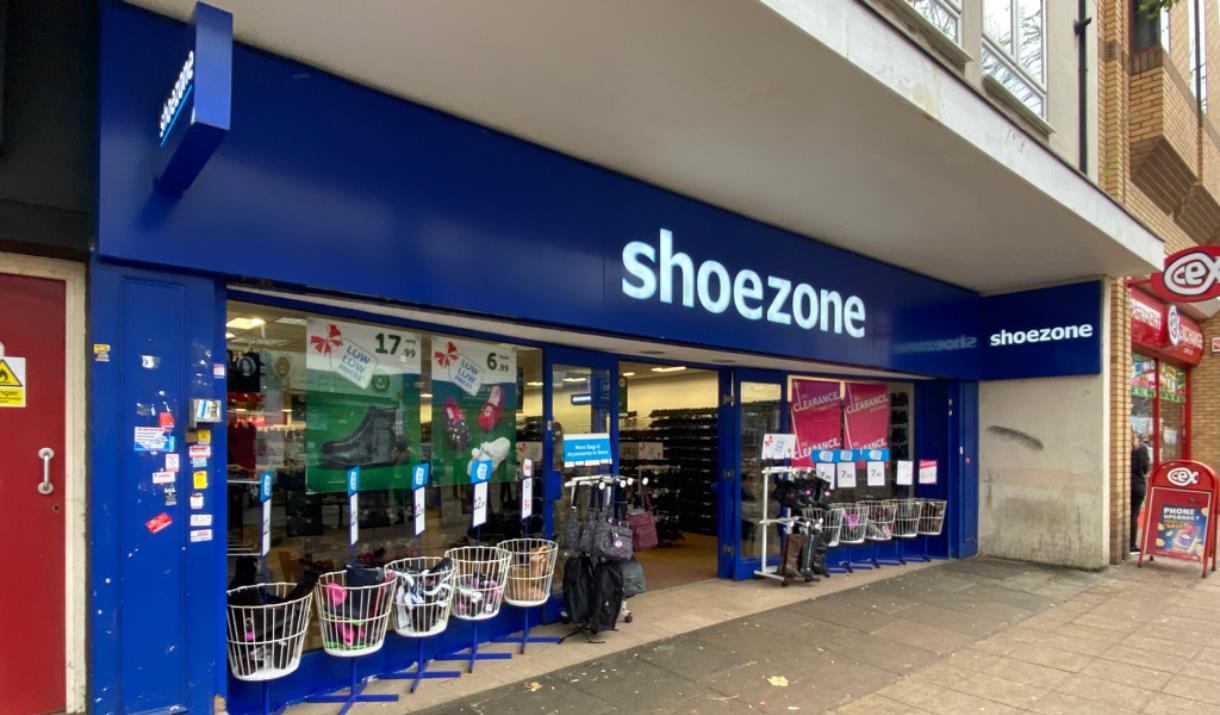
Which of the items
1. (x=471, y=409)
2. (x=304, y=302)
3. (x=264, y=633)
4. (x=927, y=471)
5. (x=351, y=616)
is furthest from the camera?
(x=927, y=471)

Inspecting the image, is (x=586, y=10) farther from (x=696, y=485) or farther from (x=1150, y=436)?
(x=1150, y=436)

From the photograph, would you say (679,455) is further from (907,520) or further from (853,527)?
(907,520)

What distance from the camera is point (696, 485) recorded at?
10.0 metres

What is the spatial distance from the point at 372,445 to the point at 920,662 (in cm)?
418

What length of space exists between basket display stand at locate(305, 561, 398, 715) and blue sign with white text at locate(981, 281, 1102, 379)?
8140mm

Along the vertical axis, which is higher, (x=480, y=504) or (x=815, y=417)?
(x=815, y=417)

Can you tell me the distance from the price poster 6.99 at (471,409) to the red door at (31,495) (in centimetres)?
224

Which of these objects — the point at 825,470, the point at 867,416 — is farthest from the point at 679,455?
the point at 867,416

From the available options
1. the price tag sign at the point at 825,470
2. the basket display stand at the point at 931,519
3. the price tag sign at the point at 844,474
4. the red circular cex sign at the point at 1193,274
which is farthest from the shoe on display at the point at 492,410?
the red circular cex sign at the point at 1193,274

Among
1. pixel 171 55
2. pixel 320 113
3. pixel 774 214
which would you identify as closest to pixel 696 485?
pixel 774 214

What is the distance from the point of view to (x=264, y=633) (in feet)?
12.0

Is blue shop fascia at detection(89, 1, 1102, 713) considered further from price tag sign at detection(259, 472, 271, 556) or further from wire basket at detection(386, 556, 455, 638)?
wire basket at detection(386, 556, 455, 638)

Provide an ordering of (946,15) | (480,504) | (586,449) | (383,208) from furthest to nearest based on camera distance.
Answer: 1. (946,15)
2. (586,449)
3. (480,504)
4. (383,208)

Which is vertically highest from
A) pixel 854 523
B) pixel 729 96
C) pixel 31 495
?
pixel 729 96
